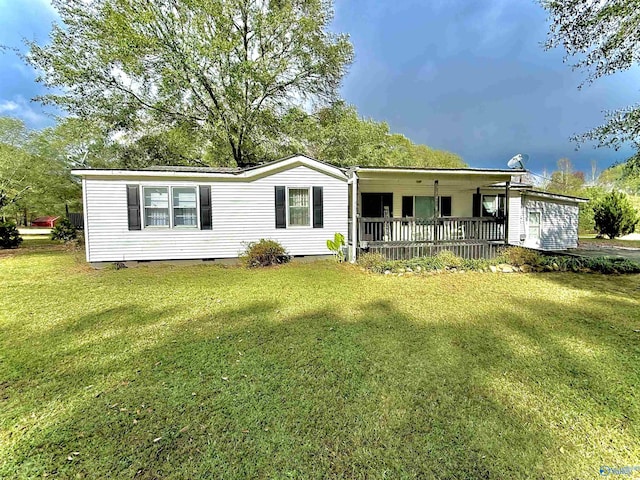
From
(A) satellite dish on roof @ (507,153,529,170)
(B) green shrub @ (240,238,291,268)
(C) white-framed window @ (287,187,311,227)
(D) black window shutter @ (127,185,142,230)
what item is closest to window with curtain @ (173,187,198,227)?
(D) black window shutter @ (127,185,142,230)

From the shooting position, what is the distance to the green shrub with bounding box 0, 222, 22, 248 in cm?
1406

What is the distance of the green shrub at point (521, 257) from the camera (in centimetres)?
860

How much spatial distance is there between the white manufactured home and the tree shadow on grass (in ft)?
16.8

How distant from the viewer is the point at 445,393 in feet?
9.04

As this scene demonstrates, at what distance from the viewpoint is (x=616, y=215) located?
1677 centimetres

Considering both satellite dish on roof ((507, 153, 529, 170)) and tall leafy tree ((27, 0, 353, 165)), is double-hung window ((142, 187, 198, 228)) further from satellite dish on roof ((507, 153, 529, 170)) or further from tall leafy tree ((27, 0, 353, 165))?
satellite dish on roof ((507, 153, 529, 170))

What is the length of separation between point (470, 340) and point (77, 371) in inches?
184

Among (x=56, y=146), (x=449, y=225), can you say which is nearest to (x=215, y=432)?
(x=449, y=225)

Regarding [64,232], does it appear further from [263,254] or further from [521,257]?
[521,257]

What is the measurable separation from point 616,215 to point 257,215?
20295 millimetres

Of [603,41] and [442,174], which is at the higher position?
[603,41]

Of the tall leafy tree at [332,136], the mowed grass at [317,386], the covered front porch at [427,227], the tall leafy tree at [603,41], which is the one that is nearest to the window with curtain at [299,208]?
the covered front porch at [427,227]

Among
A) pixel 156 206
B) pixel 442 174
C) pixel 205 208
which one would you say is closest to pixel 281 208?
pixel 205 208

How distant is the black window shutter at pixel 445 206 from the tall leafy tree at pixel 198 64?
8573 millimetres
